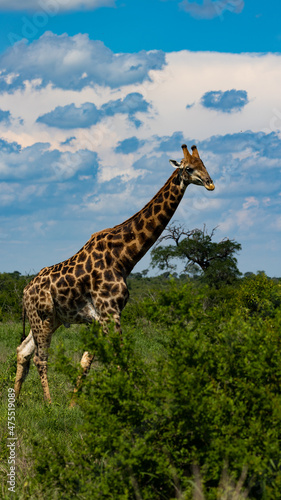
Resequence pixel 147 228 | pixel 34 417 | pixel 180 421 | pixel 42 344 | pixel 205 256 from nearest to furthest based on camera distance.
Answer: pixel 180 421
pixel 34 417
pixel 147 228
pixel 42 344
pixel 205 256

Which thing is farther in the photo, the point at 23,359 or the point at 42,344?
the point at 23,359

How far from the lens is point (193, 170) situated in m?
7.26

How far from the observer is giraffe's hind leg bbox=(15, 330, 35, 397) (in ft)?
26.1

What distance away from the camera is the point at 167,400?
377 cm

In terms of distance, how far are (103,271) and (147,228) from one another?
2.76 ft

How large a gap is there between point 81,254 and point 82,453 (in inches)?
160

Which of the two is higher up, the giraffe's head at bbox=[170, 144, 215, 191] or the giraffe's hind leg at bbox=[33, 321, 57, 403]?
the giraffe's head at bbox=[170, 144, 215, 191]

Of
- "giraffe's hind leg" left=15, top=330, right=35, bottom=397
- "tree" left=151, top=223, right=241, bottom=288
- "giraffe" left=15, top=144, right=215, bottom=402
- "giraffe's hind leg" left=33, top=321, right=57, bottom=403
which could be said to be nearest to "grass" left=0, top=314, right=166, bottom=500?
"giraffe's hind leg" left=15, top=330, right=35, bottom=397

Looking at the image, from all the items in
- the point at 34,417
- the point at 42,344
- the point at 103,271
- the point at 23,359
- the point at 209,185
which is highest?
the point at 209,185

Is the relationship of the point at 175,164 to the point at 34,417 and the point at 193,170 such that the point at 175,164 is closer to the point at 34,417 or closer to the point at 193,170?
the point at 193,170

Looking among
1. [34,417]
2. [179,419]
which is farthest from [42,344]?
[179,419]

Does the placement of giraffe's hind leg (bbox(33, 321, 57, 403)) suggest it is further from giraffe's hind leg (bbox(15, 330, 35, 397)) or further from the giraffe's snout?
the giraffe's snout

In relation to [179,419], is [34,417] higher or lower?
lower

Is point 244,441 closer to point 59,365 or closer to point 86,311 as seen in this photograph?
point 59,365
